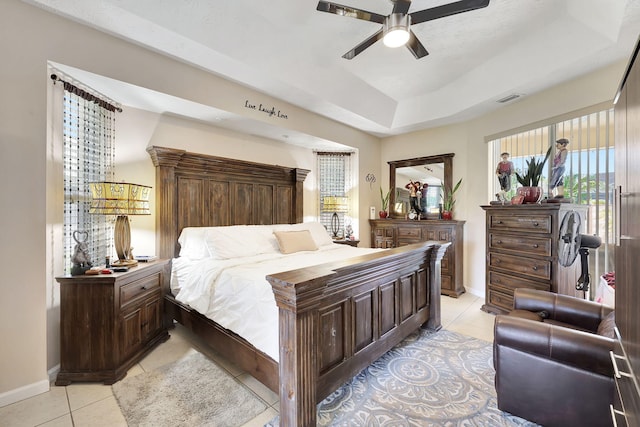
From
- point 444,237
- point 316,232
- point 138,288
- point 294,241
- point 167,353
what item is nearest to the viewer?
point 138,288

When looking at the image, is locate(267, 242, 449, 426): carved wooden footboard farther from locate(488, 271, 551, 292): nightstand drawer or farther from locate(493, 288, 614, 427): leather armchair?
locate(488, 271, 551, 292): nightstand drawer

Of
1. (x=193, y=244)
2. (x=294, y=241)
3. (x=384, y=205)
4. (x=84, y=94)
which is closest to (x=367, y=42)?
(x=294, y=241)

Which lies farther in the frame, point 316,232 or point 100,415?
point 316,232

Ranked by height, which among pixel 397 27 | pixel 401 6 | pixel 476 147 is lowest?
pixel 476 147

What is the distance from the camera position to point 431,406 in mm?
1809

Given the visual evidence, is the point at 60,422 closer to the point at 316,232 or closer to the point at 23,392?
the point at 23,392

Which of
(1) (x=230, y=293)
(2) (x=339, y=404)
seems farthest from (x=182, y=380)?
(2) (x=339, y=404)

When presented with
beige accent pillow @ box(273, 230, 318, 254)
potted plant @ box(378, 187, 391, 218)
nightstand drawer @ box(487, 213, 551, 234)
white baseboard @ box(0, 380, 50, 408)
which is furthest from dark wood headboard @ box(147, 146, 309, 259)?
nightstand drawer @ box(487, 213, 551, 234)

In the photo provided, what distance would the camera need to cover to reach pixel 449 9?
1.97 m

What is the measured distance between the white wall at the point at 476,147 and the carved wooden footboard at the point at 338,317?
78.0 inches

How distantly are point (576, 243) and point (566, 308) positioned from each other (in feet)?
2.96

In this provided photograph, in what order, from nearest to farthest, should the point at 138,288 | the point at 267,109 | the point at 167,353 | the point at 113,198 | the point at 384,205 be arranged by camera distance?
the point at 113,198, the point at 138,288, the point at 167,353, the point at 267,109, the point at 384,205

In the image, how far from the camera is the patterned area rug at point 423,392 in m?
1.69

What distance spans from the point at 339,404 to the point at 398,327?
87 centimetres
